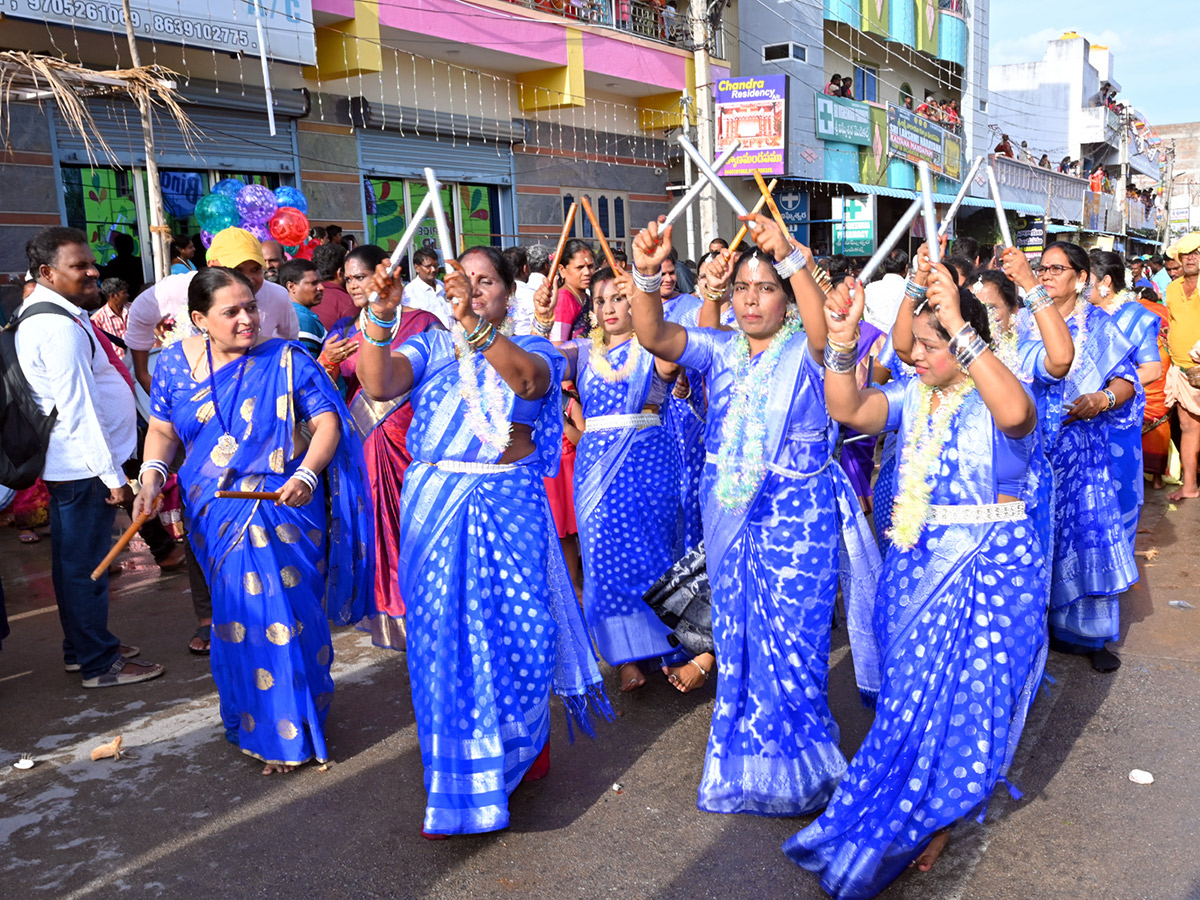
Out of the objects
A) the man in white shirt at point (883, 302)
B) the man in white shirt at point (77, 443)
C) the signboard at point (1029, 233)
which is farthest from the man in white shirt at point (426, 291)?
the signboard at point (1029, 233)

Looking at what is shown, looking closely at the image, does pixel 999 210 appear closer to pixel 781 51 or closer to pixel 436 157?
pixel 436 157

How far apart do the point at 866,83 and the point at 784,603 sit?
22.4m

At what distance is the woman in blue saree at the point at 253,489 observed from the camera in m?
3.41

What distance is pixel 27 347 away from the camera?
4172 mm

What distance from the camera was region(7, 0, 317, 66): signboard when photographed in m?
8.09

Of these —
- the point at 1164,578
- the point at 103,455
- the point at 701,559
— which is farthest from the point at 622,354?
the point at 1164,578

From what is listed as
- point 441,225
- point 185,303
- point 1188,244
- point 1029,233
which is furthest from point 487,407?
point 1029,233

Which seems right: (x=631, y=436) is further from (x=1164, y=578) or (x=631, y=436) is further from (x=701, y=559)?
(x=1164, y=578)

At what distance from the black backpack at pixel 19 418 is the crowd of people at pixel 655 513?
45 mm

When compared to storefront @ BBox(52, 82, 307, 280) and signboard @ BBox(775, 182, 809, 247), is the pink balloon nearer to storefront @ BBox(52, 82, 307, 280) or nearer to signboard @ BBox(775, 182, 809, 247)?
storefront @ BBox(52, 82, 307, 280)

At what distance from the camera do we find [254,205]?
846 cm

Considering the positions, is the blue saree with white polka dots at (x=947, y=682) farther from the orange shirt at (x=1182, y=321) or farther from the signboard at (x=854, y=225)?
the signboard at (x=854, y=225)

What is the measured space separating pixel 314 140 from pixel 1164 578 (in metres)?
9.25

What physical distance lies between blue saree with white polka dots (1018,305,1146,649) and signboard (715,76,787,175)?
37.8 ft
